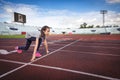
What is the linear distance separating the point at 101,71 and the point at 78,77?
81 cm

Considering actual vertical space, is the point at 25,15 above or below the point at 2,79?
above

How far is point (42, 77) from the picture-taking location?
10.4 feet

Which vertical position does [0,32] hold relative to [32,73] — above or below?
above

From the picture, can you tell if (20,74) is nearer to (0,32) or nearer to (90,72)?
(90,72)

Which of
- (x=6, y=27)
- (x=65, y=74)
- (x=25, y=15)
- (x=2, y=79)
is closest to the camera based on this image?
(x=2, y=79)

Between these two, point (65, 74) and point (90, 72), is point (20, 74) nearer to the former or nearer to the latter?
point (65, 74)

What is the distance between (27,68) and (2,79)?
3.05 ft

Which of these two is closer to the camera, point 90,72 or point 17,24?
point 90,72

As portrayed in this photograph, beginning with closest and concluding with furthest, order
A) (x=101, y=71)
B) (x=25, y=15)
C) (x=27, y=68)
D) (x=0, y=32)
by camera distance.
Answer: (x=101, y=71), (x=27, y=68), (x=0, y=32), (x=25, y=15)

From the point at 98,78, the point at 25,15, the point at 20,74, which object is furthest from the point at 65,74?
the point at 25,15

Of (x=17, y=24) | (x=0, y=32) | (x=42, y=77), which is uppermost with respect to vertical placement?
(x=17, y=24)

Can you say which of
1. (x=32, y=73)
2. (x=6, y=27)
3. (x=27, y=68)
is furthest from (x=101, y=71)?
(x=6, y=27)

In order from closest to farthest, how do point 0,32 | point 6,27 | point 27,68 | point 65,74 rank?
1. point 65,74
2. point 27,68
3. point 0,32
4. point 6,27

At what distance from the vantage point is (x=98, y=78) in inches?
120
